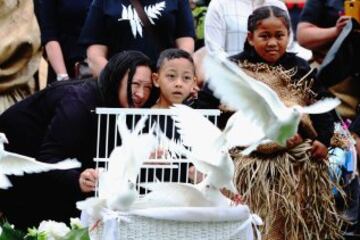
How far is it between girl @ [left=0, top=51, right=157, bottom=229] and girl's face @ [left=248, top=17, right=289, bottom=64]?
57 centimetres

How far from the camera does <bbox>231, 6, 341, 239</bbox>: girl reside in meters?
5.53

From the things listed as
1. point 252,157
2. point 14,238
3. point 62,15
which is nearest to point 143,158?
point 14,238

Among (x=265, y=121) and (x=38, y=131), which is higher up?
(x=265, y=121)

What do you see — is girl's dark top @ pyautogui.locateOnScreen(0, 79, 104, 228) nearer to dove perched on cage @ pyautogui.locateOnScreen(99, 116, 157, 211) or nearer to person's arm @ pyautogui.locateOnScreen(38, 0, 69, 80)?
person's arm @ pyautogui.locateOnScreen(38, 0, 69, 80)

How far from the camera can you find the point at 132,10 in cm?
652

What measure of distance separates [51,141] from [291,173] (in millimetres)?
1059

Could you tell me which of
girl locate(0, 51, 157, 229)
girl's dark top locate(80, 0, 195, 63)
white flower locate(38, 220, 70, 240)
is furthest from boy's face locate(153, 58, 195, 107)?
white flower locate(38, 220, 70, 240)

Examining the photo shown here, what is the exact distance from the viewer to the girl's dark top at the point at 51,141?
5547 mm

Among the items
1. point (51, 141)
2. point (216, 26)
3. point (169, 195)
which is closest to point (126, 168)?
point (169, 195)

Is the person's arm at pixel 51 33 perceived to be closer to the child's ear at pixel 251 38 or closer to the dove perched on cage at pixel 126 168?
the child's ear at pixel 251 38

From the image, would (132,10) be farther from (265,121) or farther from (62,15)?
(265,121)

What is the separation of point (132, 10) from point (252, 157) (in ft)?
4.20

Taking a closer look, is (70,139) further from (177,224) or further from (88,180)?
(177,224)

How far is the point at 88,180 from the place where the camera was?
5.18 metres
